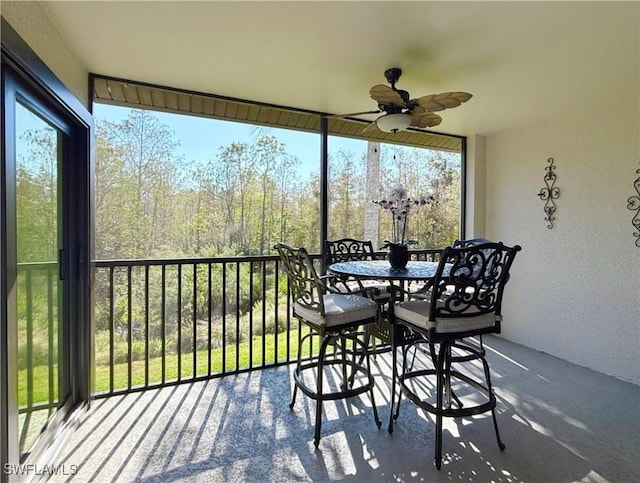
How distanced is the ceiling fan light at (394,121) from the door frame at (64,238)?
74.0 inches

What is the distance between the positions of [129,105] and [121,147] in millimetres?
344

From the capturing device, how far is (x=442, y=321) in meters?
1.87

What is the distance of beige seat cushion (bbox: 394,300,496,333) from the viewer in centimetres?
187

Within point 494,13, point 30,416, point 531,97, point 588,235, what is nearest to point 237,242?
point 30,416

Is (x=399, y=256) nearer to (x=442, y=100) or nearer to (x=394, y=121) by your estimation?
(x=394, y=121)

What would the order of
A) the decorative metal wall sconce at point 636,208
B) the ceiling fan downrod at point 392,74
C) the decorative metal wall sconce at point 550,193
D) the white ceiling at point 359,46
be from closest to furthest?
the white ceiling at point 359,46 < the ceiling fan downrod at point 392,74 < the decorative metal wall sconce at point 636,208 < the decorative metal wall sconce at point 550,193

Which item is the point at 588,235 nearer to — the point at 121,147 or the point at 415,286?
the point at 415,286

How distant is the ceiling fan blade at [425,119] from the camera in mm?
2429

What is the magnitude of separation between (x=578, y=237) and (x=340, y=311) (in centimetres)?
254

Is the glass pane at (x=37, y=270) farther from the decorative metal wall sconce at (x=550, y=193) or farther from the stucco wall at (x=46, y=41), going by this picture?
the decorative metal wall sconce at (x=550, y=193)

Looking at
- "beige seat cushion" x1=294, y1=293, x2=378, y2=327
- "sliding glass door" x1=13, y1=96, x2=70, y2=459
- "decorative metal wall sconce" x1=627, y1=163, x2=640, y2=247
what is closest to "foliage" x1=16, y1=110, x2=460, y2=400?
"sliding glass door" x1=13, y1=96, x2=70, y2=459

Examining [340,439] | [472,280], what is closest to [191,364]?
[340,439]

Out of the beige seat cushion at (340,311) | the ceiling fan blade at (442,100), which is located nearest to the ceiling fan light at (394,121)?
the ceiling fan blade at (442,100)

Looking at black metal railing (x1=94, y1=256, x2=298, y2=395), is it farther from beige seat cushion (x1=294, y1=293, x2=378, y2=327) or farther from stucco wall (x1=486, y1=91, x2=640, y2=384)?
stucco wall (x1=486, y1=91, x2=640, y2=384)
